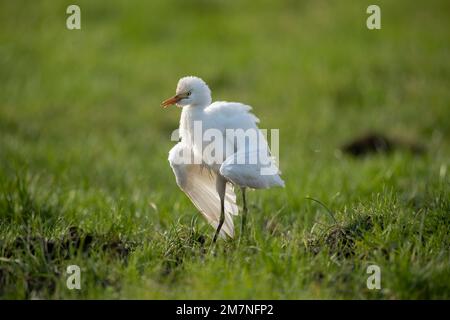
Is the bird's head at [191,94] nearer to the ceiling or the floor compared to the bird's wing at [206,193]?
nearer to the ceiling

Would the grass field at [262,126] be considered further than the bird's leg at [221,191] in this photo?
No

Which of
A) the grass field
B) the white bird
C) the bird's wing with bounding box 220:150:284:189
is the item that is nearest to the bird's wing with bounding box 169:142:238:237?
the white bird

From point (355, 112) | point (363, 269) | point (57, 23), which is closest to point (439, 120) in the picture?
point (355, 112)

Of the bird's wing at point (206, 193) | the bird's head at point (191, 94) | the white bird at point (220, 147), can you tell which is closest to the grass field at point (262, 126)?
the bird's wing at point (206, 193)

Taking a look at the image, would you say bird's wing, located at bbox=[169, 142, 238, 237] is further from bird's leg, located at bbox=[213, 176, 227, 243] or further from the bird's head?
the bird's head

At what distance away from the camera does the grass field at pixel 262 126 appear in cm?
450

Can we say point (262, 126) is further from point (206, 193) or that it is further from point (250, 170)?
point (250, 170)

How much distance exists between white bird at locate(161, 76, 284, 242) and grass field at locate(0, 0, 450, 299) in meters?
0.40

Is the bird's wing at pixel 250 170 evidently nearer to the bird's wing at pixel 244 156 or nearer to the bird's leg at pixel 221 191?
the bird's wing at pixel 244 156

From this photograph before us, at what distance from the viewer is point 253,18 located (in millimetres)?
15680

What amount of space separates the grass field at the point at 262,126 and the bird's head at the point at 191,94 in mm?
933

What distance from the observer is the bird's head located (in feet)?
17.7

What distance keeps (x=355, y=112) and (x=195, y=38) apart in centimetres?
448
